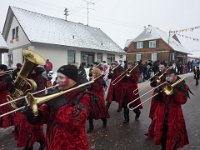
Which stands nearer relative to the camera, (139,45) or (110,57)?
(110,57)

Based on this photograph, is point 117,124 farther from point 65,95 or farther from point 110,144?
point 65,95

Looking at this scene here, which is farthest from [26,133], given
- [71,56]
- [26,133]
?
[71,56]

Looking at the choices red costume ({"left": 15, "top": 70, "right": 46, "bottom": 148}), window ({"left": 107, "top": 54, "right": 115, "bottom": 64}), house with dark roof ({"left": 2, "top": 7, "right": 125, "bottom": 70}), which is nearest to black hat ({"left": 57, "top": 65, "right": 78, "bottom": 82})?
red costume ({"left": 15, "top": 70, "right": 46, "bottom": 148})

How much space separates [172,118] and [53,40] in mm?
16765

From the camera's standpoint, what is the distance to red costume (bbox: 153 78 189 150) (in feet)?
13.9

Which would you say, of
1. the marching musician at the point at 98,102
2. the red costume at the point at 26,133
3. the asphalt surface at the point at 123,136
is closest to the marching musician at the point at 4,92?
the asphalt surface at the point at 123,136

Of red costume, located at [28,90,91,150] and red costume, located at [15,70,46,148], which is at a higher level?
red costume, located at [28,90,91,150]

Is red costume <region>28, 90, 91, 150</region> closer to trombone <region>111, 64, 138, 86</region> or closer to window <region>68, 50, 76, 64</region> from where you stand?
trombone <region>111, 64, 138, 86</region>

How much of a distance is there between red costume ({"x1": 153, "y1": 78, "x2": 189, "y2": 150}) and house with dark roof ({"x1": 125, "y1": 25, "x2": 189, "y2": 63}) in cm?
3412

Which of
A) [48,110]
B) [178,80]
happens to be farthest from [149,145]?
[48,110]

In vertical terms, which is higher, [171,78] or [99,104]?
[171,78]

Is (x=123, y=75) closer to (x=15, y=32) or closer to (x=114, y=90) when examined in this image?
(x=114, y=90)

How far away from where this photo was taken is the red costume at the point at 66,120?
8.55 feet

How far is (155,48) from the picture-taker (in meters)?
39.5
